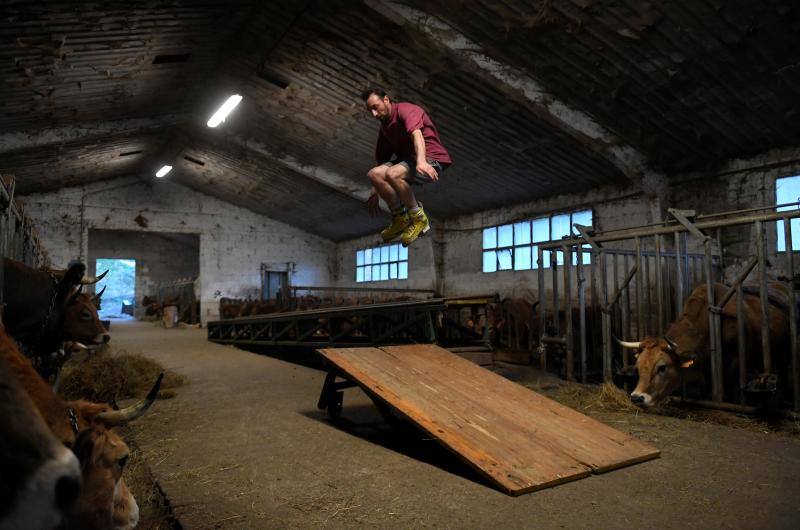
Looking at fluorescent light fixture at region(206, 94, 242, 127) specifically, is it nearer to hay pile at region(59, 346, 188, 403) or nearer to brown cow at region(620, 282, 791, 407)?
hay pile at region(59, 346, 188, 403)

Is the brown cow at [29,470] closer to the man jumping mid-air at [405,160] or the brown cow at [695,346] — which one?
the man jumping mid-air at [405,160]

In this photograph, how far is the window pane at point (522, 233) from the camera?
12552mm

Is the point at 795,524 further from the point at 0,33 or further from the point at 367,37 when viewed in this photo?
the point at 0,33

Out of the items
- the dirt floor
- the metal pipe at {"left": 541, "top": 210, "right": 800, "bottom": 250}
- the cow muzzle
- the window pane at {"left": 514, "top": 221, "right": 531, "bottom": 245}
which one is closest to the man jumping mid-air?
the dirt floor

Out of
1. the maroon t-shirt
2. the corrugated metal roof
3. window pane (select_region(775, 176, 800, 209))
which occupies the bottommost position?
the maroon t-shirt

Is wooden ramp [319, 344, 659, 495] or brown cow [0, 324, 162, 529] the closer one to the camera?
brown cow [0, 324, 162, 529]

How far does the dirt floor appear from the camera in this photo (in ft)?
8.64

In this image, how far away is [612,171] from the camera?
1006 centimetres

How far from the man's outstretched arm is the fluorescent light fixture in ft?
33.3

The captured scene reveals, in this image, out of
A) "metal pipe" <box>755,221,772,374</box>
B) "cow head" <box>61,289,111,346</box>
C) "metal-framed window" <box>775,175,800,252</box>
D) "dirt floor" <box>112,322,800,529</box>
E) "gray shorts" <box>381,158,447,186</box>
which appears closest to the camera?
"dirt floor" <box>112,322,800,529</box>

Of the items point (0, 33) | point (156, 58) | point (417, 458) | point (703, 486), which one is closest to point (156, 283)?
point (156, 58)

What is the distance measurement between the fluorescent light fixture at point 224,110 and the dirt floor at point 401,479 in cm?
926

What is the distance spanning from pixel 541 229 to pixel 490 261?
200 centimetres

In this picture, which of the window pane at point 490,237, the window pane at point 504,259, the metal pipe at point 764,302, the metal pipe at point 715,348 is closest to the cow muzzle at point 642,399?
the metal pipe at point 715,348
